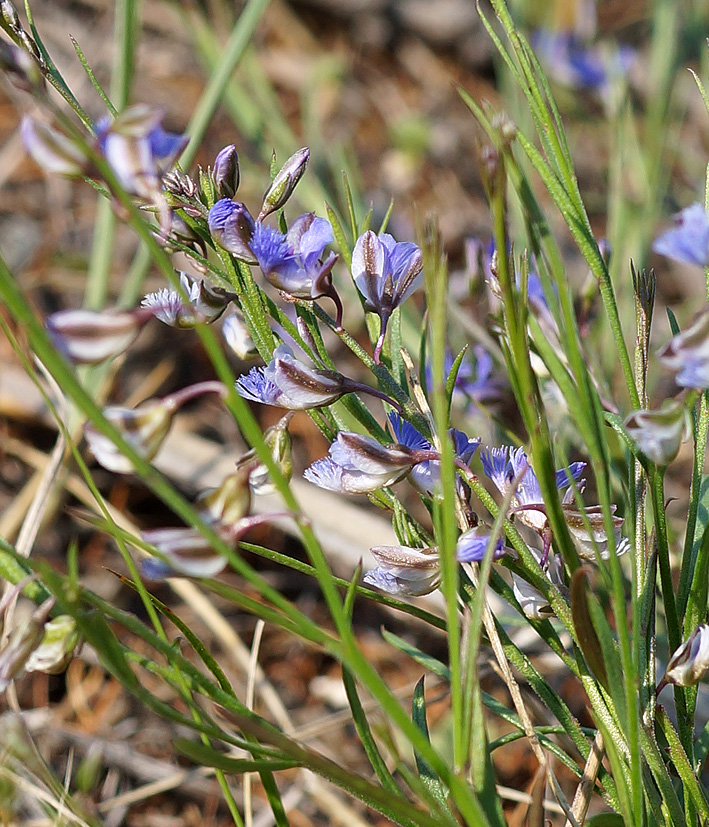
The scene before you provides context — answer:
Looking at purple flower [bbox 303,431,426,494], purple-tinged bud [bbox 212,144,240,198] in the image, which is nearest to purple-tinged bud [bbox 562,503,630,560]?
purple flower [bbox 303,431,426,494]

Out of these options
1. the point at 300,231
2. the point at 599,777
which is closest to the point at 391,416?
the point at 300,231

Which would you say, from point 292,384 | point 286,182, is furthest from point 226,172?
point 292,384

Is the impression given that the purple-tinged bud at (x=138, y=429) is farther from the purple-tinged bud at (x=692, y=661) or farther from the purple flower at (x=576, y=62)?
the purple flower at (x=576, y=62)

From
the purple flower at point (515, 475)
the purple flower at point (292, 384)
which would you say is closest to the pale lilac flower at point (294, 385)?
the purple flower at point (292, 384)

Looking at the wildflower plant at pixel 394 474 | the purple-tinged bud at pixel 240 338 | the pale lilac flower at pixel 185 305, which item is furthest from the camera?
the purple-tinged bud at pixel 240 338

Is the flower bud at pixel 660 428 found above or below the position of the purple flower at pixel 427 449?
above

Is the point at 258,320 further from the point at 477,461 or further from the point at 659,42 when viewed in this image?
the point at 659,42
